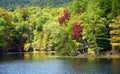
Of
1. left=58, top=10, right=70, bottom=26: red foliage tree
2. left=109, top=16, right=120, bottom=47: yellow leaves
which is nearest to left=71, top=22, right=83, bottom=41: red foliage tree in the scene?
left=109, top=16, right=120, bottom=47: yellow leaves

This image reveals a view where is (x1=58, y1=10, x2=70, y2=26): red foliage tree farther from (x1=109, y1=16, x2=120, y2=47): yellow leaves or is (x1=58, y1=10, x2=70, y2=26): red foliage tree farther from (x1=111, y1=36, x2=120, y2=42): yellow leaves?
(x1=111, y1=36, x2=120, y2=42): yellow leaves

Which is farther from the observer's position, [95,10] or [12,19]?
[12,19]

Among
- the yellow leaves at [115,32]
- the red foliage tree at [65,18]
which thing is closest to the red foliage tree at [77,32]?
the yellow leaves at [115,32]

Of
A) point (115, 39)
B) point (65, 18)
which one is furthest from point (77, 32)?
point (65, 18)

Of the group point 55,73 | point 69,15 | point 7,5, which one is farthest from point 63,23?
point 7,5

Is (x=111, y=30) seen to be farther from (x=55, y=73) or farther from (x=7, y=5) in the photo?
(x=7, y=5)

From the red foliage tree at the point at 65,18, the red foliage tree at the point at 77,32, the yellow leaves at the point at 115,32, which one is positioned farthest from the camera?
the red foliage tree at the point at 65,18

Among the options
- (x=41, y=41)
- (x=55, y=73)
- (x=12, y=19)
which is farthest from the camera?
(x=12, y=19)

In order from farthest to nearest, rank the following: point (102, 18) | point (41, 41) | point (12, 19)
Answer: point (12, 19), point (41, 41), point (102, 18)

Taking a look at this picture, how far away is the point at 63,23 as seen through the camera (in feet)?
303

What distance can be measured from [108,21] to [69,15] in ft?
61.5

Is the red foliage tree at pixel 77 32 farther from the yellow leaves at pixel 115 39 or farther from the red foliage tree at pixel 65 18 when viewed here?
the red foliage tree at pixel 65 18

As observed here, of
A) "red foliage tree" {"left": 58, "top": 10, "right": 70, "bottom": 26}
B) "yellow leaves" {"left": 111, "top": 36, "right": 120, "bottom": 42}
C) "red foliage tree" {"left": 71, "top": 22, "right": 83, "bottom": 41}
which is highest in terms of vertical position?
"red foliage tree" {"left": 58, "top": 10, "right": 70, "bottom": 26}

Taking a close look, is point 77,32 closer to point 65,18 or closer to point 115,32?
point 115,32
